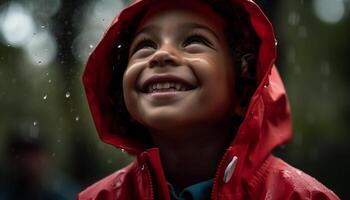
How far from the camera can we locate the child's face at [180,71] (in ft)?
8.36

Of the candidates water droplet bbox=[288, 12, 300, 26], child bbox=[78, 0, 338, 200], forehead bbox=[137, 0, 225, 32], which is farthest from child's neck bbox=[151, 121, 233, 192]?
water droplet bbox=[288, 12, 300, 26]

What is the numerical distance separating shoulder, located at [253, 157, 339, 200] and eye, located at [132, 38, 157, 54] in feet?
1.83

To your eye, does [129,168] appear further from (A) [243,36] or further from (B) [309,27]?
(B) [309,27]

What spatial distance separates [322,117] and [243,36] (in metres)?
5.99

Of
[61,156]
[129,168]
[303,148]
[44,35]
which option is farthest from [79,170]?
[129,168]

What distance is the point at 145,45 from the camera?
106 inches

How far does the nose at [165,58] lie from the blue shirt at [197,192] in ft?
1.35

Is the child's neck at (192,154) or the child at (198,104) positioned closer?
the child at (198,104)

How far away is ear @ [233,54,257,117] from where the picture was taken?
274cm

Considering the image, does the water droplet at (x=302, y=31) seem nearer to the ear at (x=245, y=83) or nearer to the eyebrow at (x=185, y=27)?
the ear at (x=245, y=83)

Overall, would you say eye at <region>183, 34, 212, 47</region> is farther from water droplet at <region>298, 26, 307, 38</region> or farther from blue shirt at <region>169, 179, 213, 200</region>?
water droplet at <region>298, 26, 307, 38</region>

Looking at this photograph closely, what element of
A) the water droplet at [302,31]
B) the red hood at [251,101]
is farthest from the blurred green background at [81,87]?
the red hood at [251,101]

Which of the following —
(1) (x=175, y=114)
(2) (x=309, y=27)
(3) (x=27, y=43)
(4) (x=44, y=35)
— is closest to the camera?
(1) (x=175, y=114)

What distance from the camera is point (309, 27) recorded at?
8367mm
